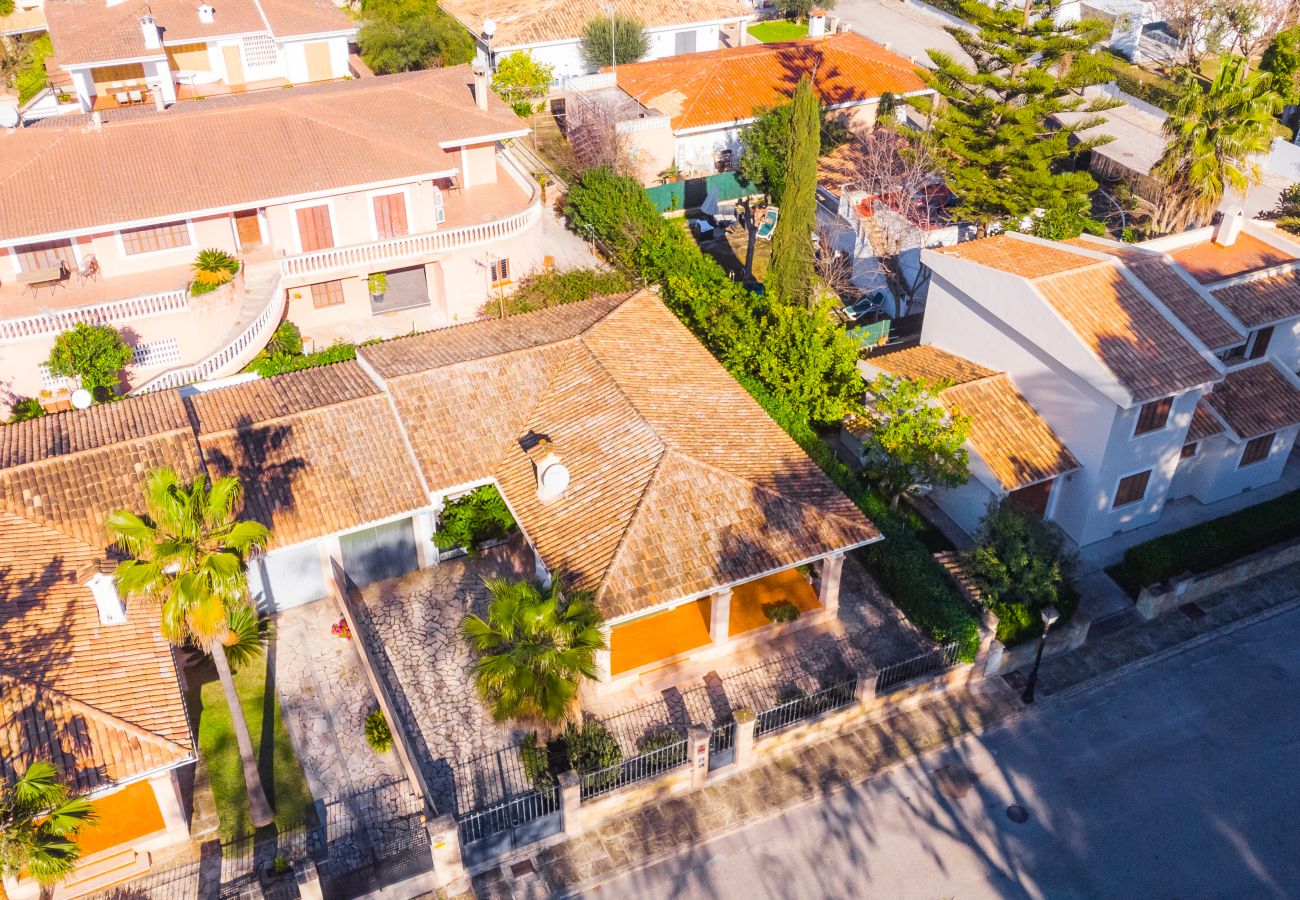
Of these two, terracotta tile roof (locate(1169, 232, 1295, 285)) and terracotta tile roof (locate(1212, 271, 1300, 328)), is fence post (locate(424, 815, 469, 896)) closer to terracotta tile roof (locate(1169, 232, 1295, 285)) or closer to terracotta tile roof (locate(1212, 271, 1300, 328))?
terracotta tile roof (locate(1212, 271, 1300, 328))

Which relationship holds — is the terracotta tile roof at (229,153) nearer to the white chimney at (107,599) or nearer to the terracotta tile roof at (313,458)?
the terracotta tile roof at (313,458)

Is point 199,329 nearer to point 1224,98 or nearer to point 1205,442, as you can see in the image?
point 1205,442

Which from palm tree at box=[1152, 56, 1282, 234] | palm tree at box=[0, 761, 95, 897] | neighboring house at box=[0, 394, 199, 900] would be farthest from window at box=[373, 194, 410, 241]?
palm tree at box=[1152, 56, 1282, 234]

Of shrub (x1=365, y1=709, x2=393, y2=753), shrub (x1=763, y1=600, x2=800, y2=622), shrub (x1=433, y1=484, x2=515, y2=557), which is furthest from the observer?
shrub (x1=433, y1=484, x2=515, y2=557)

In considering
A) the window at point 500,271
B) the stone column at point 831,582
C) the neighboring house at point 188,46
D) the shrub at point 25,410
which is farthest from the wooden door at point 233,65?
the stone column at point 831,582

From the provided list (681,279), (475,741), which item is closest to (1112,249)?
(681,279)
